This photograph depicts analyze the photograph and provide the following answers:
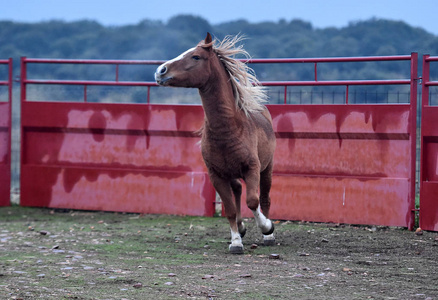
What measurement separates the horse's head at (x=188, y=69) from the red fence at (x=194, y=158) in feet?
7.98

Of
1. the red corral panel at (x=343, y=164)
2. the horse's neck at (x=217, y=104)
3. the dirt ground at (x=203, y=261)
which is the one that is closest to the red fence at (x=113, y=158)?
the dirt ground at (x=203, y=261)

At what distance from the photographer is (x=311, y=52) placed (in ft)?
102

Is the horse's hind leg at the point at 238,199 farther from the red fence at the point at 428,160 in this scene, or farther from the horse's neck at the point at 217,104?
the red fence at the point at 428,160

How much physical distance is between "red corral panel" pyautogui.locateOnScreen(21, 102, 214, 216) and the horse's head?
8.93 feet

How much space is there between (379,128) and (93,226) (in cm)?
395

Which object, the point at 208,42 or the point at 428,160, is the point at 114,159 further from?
the point at 428,160

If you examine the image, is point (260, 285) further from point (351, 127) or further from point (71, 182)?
point (71, 182)

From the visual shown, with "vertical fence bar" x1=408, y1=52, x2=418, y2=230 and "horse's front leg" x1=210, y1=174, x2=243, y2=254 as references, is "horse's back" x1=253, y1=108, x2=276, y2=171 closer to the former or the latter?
"horse's front leg" x1=210, y1=174, x2=243, y2=254

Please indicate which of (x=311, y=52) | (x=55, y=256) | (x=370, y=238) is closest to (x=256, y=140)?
(x=370, y=238)

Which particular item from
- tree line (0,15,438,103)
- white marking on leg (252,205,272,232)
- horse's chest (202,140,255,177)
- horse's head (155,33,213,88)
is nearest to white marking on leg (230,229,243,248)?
white marking on leg (252,205,272,232)

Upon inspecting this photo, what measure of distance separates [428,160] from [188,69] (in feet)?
11.3

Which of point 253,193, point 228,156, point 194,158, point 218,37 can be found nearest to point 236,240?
point 253,193

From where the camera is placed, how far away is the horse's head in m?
5.92

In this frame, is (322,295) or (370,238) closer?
(322,295)
